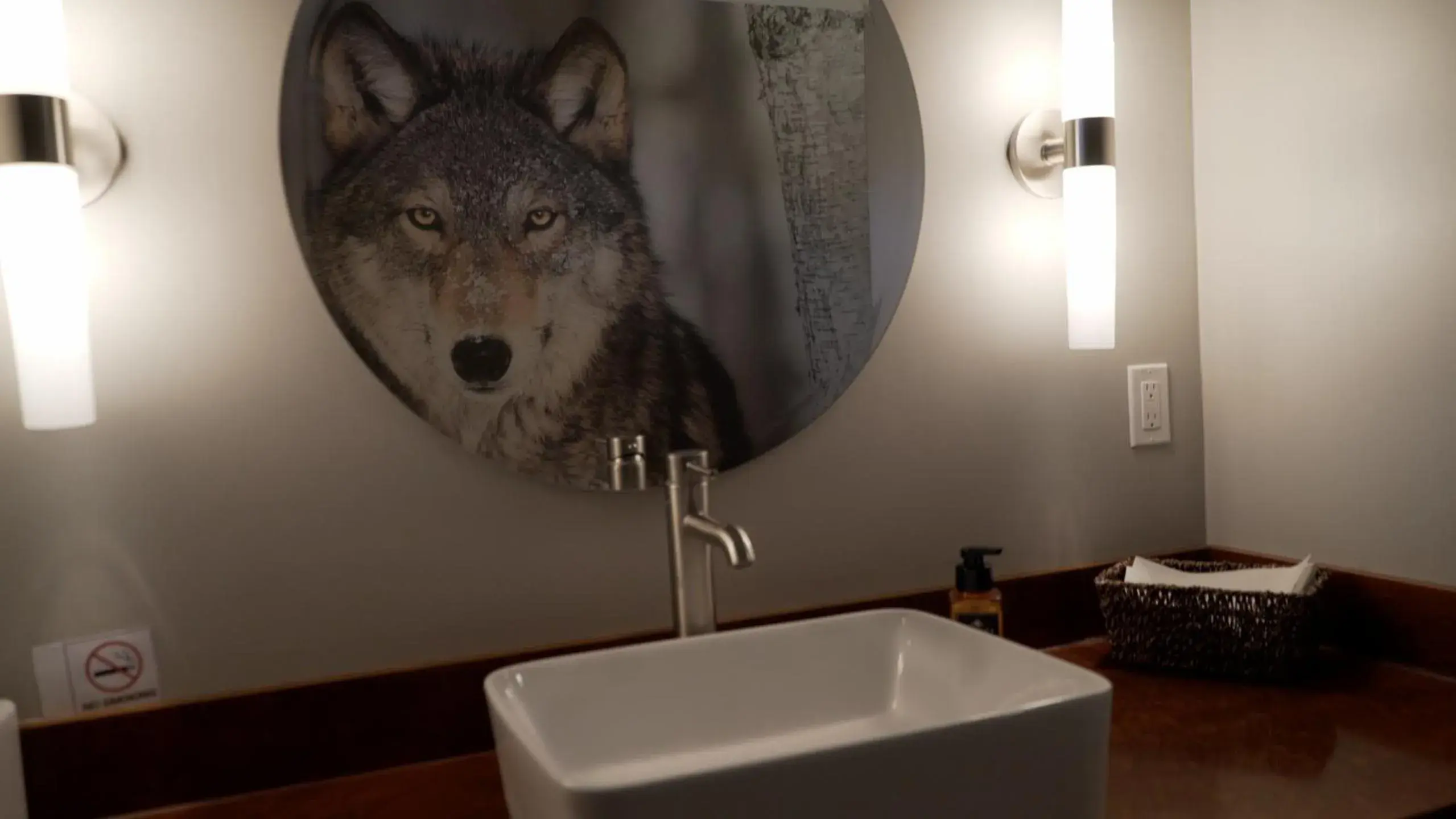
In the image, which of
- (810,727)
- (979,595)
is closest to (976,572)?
(979,595)

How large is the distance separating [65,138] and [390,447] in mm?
385

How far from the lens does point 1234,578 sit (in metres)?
1.23

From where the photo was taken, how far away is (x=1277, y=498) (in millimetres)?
1357

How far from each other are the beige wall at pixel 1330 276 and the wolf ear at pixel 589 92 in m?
0.83

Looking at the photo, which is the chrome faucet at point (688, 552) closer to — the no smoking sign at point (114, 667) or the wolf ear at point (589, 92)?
the wolf ear at point (589, 92)

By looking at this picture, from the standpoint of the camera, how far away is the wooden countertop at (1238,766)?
0.88 meters

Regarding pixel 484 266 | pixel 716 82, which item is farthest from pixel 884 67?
pixel 484 266

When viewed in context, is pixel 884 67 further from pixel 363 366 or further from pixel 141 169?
pixel 141 169

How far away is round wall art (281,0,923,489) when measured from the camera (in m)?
1.02

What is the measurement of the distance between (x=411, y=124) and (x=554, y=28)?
183 millimetres

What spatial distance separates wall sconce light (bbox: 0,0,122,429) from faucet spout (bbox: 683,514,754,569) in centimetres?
55

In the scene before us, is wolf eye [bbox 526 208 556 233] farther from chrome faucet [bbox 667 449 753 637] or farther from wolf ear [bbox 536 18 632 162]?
chrome faucet [bbox 667 449 753 637]

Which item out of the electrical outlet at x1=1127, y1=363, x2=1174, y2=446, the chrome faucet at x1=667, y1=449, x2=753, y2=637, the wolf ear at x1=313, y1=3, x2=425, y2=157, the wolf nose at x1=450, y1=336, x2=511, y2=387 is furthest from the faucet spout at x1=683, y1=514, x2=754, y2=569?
the electrical outlet at x1=1127, y1=363, x2=1174, y2=446

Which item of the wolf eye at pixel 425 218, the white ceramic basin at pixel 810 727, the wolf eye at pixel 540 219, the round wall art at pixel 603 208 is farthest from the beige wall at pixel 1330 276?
the wolf eye at pixel 425 218
